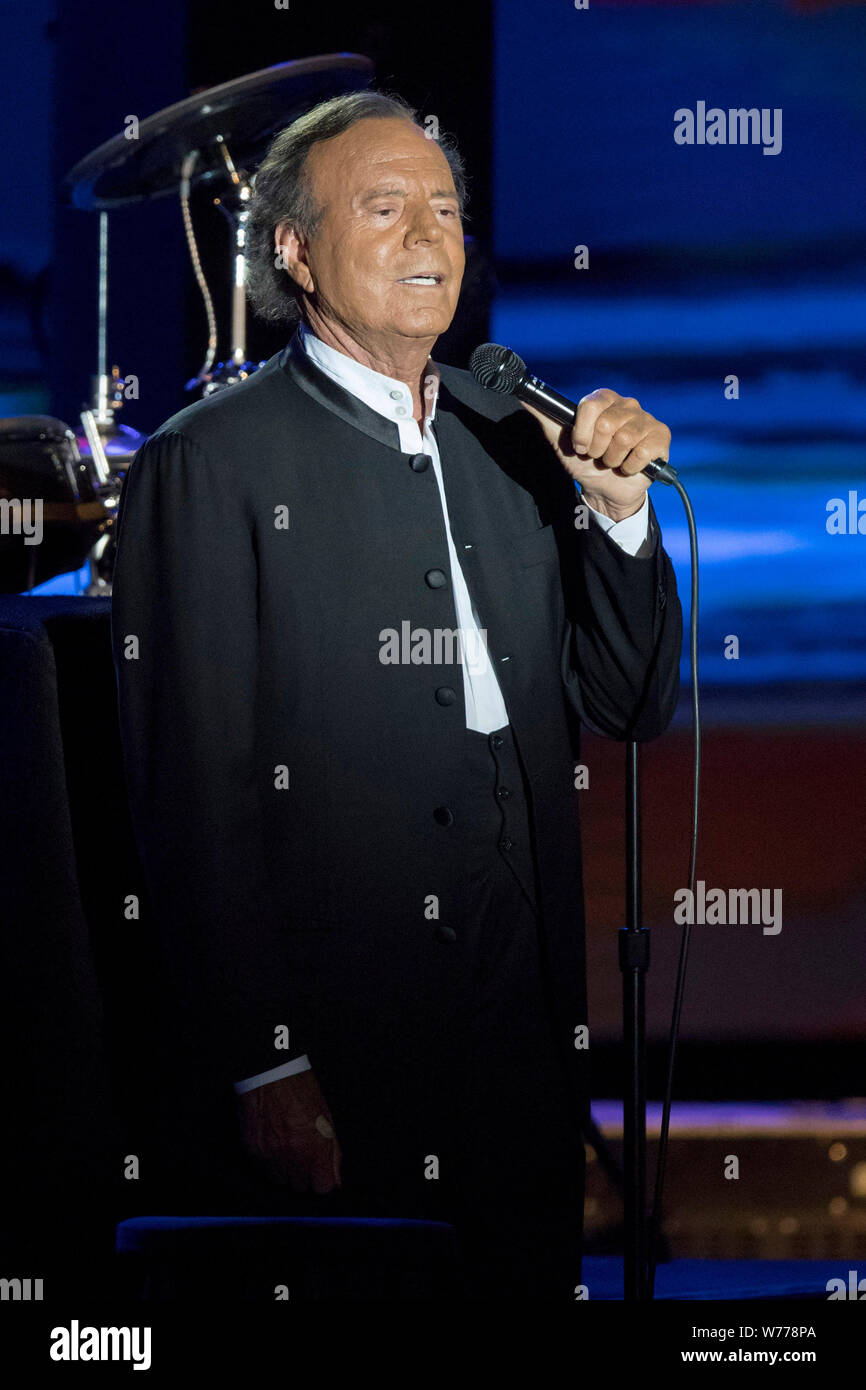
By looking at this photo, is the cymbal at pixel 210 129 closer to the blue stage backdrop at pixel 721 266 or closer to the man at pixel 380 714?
the man at pixel 380 714

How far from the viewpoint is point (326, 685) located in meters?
1.63

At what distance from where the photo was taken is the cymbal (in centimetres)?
204

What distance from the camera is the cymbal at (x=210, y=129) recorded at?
204 centimetres

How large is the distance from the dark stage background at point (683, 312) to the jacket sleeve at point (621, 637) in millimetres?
1436

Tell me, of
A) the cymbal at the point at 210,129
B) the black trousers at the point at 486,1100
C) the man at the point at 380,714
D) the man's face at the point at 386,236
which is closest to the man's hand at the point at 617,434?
the man at the point at 380,714

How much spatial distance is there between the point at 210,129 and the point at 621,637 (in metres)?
1.07

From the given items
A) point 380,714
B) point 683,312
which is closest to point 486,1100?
point 380,714

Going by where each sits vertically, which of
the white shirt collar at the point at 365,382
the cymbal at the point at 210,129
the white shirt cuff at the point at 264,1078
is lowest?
the white shirt cuff at the point at 264,1078

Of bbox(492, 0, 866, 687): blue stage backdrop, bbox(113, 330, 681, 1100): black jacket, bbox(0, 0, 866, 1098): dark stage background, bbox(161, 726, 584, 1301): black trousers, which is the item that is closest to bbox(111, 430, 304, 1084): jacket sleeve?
bbox(113, 330, 681, 1100): black jacket

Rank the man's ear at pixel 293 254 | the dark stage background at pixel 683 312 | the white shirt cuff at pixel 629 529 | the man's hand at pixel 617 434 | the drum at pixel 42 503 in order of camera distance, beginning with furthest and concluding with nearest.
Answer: the dark stage background at pixel 683 312 → the drum at pixel 42 503 → the man's ear at pixel 293 254 → the white shirt cuff at pixel 629 529 → the man's hand at pixel 617 434

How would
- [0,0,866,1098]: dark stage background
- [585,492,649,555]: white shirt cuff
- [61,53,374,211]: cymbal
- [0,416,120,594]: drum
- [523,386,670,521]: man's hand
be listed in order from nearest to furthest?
[523,386,670,521]: man's hand, [585,492,649,555]: white shirt cuff, [0,416,120,594]: drum, [61,53,374,211]: cymbal, [0,0,866,1098]: dark stage background

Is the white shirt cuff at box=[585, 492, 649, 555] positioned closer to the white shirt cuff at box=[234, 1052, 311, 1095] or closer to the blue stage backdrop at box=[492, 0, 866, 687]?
the white shirt cuff at box=[234, 1052, 311, 1095]

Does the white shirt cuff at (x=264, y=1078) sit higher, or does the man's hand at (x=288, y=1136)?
the white shirt cuff at (x=264, y=1078)

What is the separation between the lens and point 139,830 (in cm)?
157
